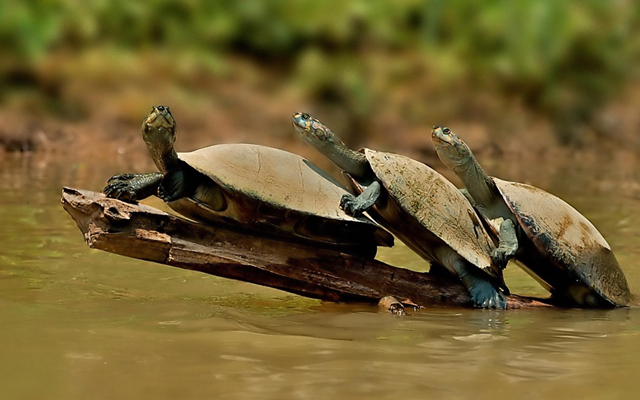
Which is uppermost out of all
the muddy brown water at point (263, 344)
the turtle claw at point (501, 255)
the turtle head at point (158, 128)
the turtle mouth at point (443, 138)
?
the turtle mouth at point (443, 138)

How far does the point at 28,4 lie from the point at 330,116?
5328 mm

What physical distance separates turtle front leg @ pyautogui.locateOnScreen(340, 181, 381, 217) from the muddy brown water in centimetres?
42

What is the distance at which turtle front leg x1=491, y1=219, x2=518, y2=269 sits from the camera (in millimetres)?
3486

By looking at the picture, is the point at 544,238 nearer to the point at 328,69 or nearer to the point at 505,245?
the point at 505,245

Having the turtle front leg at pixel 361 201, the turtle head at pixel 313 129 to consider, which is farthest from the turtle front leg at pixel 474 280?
the turtle head at pixel 313 129

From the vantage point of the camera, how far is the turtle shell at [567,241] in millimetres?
3529

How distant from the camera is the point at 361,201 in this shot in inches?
135

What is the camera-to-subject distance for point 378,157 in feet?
11.6

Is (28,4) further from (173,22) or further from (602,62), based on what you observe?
(602,62)

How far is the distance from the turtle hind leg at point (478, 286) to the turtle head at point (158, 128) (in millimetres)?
1329

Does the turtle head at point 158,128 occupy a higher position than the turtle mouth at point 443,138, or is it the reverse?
the turtle mouth at point 443,138

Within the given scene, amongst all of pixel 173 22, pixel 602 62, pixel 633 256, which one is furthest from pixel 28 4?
pixel 633 256

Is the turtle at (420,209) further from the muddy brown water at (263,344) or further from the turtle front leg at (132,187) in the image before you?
the turtle front leg at (132,187)

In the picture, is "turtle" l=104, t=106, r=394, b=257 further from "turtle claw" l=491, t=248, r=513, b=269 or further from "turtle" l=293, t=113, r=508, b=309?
"turtle claw" l=491, t=248, r=513, b=269
